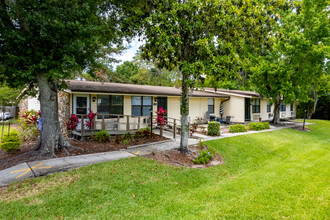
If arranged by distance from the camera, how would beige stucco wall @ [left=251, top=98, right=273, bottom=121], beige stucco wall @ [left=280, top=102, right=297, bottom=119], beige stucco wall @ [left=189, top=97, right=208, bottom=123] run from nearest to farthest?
beige stucco wall @ [left=189, top=97, right=208, bottom=123]
beige stucco wall @ [left=251, top=98, right=273, bottom=121]
beige stucco wall @ [left=280, top=102, right=297, bottom=119]

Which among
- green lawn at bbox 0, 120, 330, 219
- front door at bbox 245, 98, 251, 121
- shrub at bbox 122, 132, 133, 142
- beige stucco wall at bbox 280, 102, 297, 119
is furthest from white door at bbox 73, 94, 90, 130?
beige stucco wall at bbox 280, 102, 297, 119

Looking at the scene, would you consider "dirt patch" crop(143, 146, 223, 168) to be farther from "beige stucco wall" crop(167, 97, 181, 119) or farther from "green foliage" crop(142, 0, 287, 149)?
"beige stucco wall" crop(167, 97, 181, 119)

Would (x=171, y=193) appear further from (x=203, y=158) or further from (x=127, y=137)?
(x=127, y=137)

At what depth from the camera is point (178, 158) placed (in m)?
7.20

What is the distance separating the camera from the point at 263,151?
9258 millimetres

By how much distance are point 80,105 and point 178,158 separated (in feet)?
20.3

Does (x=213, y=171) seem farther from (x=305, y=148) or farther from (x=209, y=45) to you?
(x=305, y=148)

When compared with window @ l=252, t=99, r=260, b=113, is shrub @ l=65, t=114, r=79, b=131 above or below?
below

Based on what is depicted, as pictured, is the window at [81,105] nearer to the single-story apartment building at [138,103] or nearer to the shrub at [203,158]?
the single-story apartment building at [138,103]

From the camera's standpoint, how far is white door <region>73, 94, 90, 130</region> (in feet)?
32.4

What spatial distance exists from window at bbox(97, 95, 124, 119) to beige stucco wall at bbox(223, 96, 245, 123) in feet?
34.9

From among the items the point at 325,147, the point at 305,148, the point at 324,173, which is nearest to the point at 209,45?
the point at 324,173

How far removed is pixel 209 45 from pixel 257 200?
16.3 feet

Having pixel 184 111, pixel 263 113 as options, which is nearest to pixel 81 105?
pixel 184 111
